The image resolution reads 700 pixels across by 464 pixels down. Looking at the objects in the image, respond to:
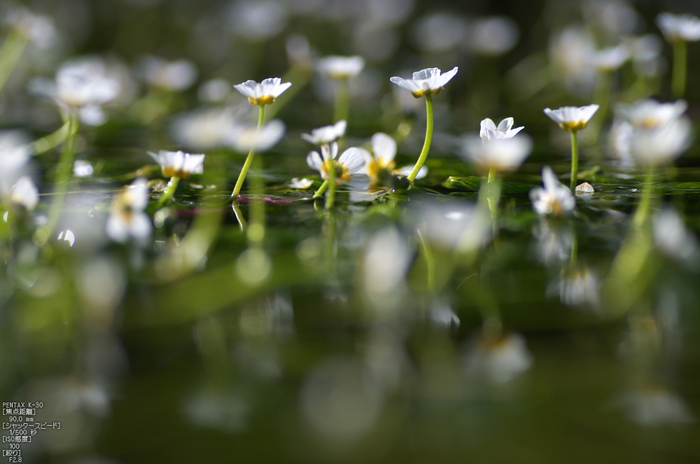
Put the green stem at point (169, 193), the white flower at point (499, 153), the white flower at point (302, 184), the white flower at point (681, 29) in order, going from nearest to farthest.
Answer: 1. the white flower at point (499, 153)
2. the green stem at point (169, 193)
3. the white flower at point (302, 184)
4. the white flower at point (681, 29)

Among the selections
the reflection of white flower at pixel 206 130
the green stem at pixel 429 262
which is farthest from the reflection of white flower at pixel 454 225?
the reflection of white flower at pixel 206 130

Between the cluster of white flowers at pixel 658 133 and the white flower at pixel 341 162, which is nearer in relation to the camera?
the cluster of white flowers at pixel 658 133

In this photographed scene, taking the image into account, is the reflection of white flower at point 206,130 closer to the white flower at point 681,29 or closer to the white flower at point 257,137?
the white flower at point 257,137

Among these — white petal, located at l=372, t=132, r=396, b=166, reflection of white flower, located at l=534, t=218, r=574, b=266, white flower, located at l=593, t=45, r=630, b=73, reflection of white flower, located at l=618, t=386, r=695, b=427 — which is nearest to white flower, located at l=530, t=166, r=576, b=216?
reflection of white flower, located at l=534, t=218, r=574, b=266

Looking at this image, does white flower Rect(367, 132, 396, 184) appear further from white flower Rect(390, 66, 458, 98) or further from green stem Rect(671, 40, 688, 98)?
green stem Rect(671, 40, 688, 98)

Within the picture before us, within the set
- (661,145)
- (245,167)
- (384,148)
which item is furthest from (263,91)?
(661,145)

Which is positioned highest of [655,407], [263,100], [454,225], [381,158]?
[263,100]

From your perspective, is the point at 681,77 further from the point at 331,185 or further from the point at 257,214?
the point at 257,214
